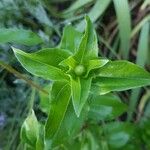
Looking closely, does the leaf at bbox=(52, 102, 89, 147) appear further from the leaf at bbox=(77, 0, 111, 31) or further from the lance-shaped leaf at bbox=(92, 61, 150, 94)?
the leaf at bbox=(77, 0, 111, 31)

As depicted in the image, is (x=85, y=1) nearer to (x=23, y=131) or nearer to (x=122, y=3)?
(x=122, y=3)

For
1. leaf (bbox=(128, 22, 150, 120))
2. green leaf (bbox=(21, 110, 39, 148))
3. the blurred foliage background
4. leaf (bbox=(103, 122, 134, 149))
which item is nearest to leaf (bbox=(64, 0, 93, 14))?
the blurred foliage background

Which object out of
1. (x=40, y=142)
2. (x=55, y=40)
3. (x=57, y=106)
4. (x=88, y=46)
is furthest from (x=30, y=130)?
(x=55, y=40)

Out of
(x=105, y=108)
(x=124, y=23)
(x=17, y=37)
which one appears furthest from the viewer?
(x=124, y=23)

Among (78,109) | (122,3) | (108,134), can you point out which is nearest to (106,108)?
(108,134)

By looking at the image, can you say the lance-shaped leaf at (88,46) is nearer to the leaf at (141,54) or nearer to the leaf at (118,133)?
the leaf at (118,133)

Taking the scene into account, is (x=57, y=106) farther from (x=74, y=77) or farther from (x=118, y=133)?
(x=118, y=133)

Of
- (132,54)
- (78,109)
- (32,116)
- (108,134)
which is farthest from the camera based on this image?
(132,54)

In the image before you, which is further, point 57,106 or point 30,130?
point 30,130

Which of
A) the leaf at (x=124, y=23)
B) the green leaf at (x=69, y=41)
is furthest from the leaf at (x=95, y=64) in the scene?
the leaf at (x=124, y=23)
